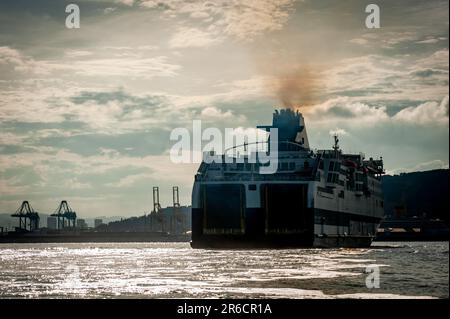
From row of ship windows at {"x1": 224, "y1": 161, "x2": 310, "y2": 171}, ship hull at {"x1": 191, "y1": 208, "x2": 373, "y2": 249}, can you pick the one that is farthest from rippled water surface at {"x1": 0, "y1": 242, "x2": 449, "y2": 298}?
row of ship windows at {"x1": 224, "y1": 161, "x2": 310, "y2": 171}

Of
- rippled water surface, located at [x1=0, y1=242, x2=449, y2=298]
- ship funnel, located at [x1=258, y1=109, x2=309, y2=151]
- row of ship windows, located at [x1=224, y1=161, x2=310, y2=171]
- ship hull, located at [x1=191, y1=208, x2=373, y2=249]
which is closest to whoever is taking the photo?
rippled water surface, located at [x1=0, y1=242, x2=449, y2=298]

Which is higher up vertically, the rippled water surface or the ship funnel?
the ship funnel

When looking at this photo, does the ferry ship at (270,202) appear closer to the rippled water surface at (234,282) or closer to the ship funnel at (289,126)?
the ship funnel at (289,126)

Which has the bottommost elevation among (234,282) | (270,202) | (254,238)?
(234,282)

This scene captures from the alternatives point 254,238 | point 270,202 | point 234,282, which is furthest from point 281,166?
point 234,282

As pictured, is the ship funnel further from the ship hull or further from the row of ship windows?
the ship hull

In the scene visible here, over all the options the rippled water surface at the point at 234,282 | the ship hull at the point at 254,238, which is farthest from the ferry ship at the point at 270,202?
the rippled water surface at the point at 234,282

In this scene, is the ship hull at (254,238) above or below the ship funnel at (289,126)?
below

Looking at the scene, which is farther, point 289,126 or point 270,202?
point 289,126

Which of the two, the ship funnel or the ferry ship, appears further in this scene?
the ship funnel

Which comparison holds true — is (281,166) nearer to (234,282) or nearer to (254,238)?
(254,238)

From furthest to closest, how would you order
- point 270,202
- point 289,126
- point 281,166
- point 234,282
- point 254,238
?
point 289,126, point 281,166, point 270,202, point 254,238, point 234,282

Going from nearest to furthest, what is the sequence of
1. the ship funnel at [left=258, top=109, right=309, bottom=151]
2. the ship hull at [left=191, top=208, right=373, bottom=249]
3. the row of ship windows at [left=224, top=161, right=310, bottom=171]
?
the ship hull at [left=191, top=208, right=373, bottom=249] < the row of ship windows at [left=224, top=161, right=310, bottom=171] < the ship funnel at [left=258, top=109, right=309, bottom=151]

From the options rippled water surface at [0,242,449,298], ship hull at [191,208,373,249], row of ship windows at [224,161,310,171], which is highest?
row of ship windows at [224,161,310,171]
